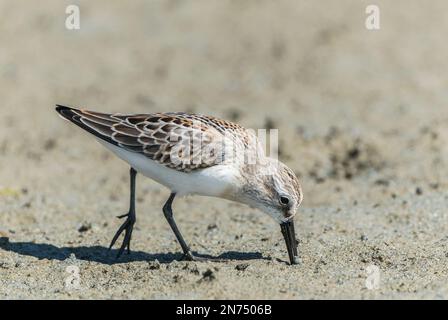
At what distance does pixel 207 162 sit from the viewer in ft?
27.9

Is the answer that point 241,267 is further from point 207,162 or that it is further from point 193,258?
point 207,162

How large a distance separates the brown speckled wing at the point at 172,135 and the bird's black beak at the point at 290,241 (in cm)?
91

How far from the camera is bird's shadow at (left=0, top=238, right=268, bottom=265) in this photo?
8914 mm

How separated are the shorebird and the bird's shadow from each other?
35cm

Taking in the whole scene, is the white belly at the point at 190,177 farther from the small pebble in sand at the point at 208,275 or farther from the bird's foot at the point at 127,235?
the small pebble in sand at the point at 208,275

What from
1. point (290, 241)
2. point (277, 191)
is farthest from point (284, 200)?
point (290, 241)

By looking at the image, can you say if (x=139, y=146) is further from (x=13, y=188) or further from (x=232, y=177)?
(x=13, y=188)

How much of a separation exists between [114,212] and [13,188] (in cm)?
164

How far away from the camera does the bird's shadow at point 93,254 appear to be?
29.2 ft

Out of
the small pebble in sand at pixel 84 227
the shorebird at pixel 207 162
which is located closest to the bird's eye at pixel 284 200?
the shorebird at pixel 207 162

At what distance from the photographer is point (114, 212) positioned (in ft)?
36.0

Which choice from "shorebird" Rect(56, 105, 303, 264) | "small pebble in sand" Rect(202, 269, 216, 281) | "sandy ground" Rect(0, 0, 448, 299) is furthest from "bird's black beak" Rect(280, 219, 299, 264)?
"small pebble in sand" Rect(202, 269, 216, 281)
